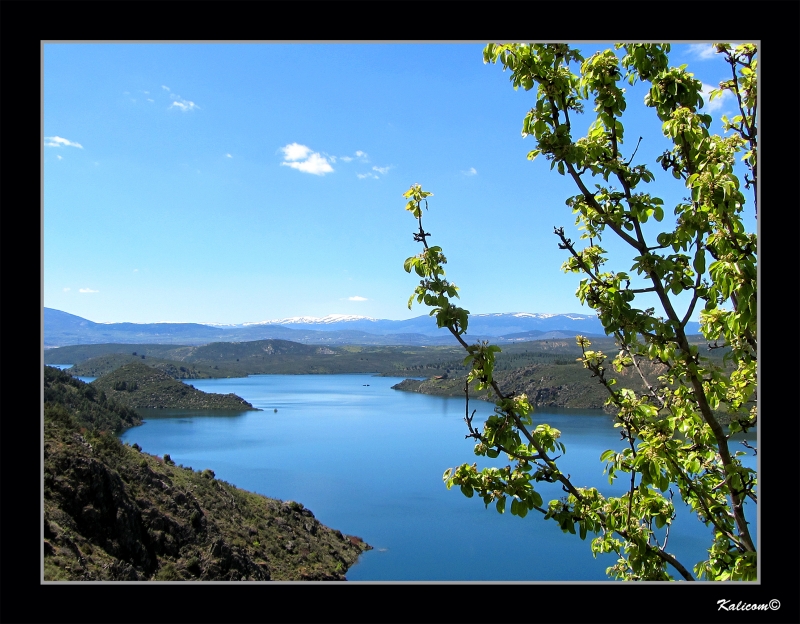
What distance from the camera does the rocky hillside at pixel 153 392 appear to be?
42.8 meters

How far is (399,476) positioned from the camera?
84.3 ft

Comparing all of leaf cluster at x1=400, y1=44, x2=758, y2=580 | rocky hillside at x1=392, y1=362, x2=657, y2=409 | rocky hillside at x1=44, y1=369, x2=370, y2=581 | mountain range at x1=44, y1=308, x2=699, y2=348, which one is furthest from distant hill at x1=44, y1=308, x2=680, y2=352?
leaf cluster at x1=400, y1=44, x2=758, y2=580

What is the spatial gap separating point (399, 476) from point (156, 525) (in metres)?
15.6

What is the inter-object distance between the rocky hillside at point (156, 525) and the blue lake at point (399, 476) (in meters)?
2.21

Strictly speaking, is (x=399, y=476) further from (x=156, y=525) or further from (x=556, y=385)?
(x=556, y=385)

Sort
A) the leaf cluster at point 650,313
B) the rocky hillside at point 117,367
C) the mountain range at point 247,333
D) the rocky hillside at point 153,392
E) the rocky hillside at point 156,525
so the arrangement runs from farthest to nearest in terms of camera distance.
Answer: the mountain range at point 247,333, the rocky hillside at point 117,367, the rocky hillside at point 153,392, the rocky hillside at point 156,525, the leaf cluster at point 650,313

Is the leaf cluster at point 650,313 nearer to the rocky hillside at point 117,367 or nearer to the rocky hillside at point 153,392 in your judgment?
the rocky hillside at point 153,392

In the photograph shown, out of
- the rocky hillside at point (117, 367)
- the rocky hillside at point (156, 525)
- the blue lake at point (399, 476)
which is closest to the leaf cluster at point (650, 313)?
the blue lake at point (399, 476)

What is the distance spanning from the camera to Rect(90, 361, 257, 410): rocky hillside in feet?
140

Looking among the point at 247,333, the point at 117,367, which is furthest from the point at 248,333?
the point at 117,367

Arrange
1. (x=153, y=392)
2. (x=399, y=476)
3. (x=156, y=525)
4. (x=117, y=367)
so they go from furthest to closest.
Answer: (x=117, y=367), (x=153, y=392), (x=399, y=476), (x=156, y=525)

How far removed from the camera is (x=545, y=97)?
2080 mm
